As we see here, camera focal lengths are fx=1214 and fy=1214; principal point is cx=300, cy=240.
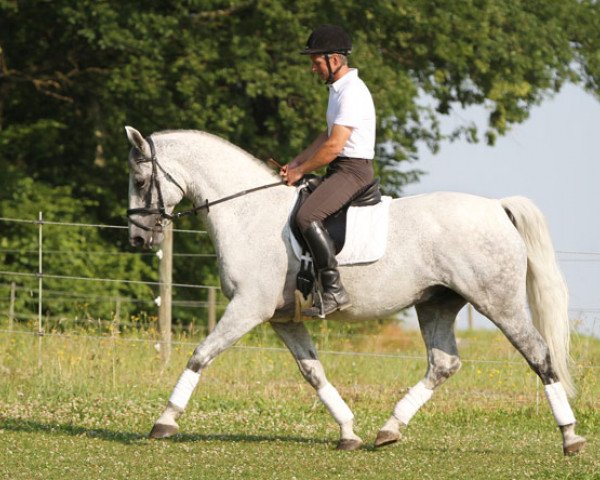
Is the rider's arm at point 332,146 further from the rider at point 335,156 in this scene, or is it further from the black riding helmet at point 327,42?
the black riding helmet at point 327,42

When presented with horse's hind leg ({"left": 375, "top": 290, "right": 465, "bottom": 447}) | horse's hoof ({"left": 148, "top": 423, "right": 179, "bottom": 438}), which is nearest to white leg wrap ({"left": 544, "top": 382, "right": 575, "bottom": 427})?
horse's hind leg ({"left": 375, "top": 290, "right": 465, "bottom": 447})

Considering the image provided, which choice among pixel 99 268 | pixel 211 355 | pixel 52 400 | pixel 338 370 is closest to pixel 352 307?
pixel 211 355

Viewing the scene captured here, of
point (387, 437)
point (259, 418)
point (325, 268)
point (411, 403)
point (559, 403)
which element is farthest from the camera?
point (259, 418)

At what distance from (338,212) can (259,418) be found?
10.1 feet

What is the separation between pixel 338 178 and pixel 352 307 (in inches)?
38.2

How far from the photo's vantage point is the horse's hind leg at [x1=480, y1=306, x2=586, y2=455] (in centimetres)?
874

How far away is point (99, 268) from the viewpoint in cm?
2202

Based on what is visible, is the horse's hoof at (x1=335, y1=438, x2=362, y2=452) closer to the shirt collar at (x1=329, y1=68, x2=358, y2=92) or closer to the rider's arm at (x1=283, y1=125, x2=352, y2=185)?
the rider's arm at (x1=283, y1=125, x2=352, y2=185)

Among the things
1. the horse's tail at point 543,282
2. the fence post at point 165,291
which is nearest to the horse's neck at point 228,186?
the horse's tail at point 543,282

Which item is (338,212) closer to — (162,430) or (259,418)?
(162,430)

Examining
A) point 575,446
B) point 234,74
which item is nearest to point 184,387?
point 575,446

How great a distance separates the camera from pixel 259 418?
11.2m

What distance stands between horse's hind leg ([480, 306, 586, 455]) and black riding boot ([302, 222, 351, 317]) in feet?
3.58

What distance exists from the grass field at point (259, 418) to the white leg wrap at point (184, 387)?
35cm
